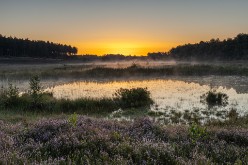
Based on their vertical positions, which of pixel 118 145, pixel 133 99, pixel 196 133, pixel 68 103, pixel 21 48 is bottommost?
pixel 68 103

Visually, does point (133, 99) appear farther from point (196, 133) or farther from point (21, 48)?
point (21, 48)

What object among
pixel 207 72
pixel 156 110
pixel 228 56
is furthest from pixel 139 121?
pixel 228 56

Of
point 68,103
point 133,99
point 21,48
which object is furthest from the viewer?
point 21,48

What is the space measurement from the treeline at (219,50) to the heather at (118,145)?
131 metres

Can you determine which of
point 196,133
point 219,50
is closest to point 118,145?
point 196,133

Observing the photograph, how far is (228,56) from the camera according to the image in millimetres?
145250

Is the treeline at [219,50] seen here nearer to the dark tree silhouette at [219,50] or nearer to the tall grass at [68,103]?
the dark tree silhouette at [219,50]

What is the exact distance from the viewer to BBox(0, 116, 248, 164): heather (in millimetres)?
7531

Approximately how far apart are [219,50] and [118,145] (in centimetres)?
15124

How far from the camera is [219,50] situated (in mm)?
152625

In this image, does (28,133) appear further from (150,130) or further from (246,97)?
(246,97)

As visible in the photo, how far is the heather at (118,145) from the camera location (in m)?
7.53

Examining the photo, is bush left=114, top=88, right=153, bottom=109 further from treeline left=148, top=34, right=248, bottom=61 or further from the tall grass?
treeline left=148, top=34, right=248, bottom=61

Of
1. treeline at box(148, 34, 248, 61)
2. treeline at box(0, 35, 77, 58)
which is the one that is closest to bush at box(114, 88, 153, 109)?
treeline at box(148, 34, 248, 61)
